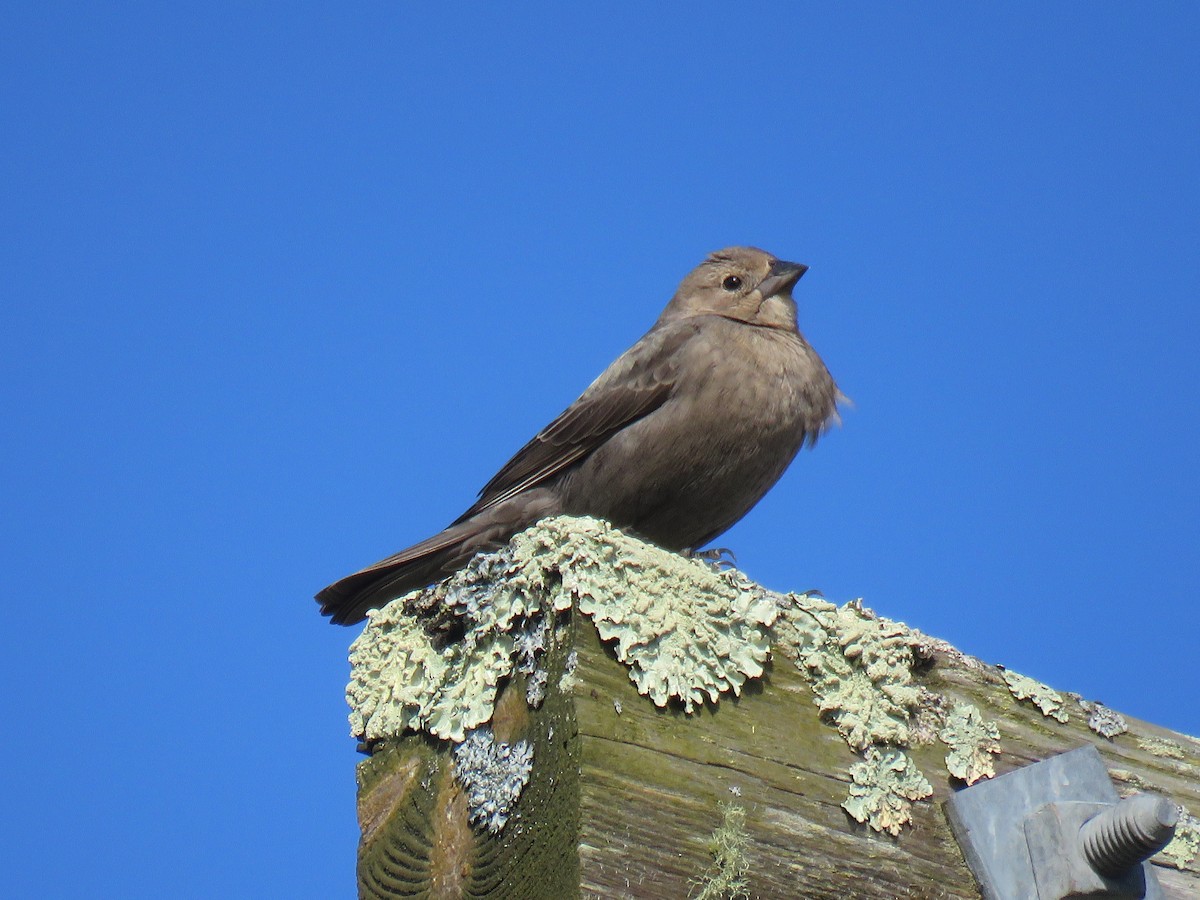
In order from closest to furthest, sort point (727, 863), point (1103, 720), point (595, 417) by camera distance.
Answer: point (727, 863)
point (1103, 720)
point (595, 417)

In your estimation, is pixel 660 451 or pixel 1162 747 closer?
pixel 1162 747

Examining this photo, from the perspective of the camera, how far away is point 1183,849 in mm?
2465

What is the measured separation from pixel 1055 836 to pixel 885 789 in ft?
0.96

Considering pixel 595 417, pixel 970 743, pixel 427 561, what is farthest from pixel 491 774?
pixel 595 417

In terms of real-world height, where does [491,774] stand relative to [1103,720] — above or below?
below

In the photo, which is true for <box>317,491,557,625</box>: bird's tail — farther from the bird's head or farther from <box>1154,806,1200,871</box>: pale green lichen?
<box>1154,806,1200,871</box>: pale green lichen

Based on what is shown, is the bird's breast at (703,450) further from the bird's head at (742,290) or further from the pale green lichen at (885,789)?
A: the pale green lichen at (885,789)

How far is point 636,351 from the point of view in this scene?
5.37m

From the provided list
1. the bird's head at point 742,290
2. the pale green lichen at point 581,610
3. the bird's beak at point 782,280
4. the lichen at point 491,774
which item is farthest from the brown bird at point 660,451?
the lichen at point 491,774

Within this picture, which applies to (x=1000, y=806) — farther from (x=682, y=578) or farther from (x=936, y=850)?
(x=682, y=578)

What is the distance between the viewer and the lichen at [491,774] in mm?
2055

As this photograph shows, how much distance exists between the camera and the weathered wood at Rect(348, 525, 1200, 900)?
190 centimetres

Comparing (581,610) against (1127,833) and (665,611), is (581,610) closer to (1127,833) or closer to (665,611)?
(665,611)

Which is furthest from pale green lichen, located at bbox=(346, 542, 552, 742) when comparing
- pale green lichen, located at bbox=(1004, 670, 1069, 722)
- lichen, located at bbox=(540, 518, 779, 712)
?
pale green lichen, located at bbox=(1004, 670, 1069, 722)
